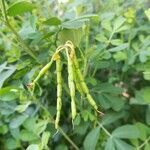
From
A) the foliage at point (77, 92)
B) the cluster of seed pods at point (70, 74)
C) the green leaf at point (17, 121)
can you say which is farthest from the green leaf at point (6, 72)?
the cluster of seed pods at point (70, 74)

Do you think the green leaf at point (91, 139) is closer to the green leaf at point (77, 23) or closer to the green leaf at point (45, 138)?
the green leaf at point (45, 138)

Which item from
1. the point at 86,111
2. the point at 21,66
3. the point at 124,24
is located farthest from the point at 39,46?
the point at 124,24

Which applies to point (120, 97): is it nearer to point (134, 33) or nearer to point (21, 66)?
point (134, 33)

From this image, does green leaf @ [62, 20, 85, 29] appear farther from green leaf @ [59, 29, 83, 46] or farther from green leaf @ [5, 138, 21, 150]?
green leaf @ [5, 138, 21, 150]

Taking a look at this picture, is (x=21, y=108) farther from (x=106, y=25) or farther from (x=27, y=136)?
(x=106, y=25)

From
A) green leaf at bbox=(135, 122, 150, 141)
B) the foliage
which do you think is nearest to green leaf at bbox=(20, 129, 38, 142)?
the foliage

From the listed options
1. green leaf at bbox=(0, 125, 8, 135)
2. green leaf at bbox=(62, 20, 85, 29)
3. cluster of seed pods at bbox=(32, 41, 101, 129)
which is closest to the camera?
cluster of seed pods at bbox=(32, 41, 101, 129)
